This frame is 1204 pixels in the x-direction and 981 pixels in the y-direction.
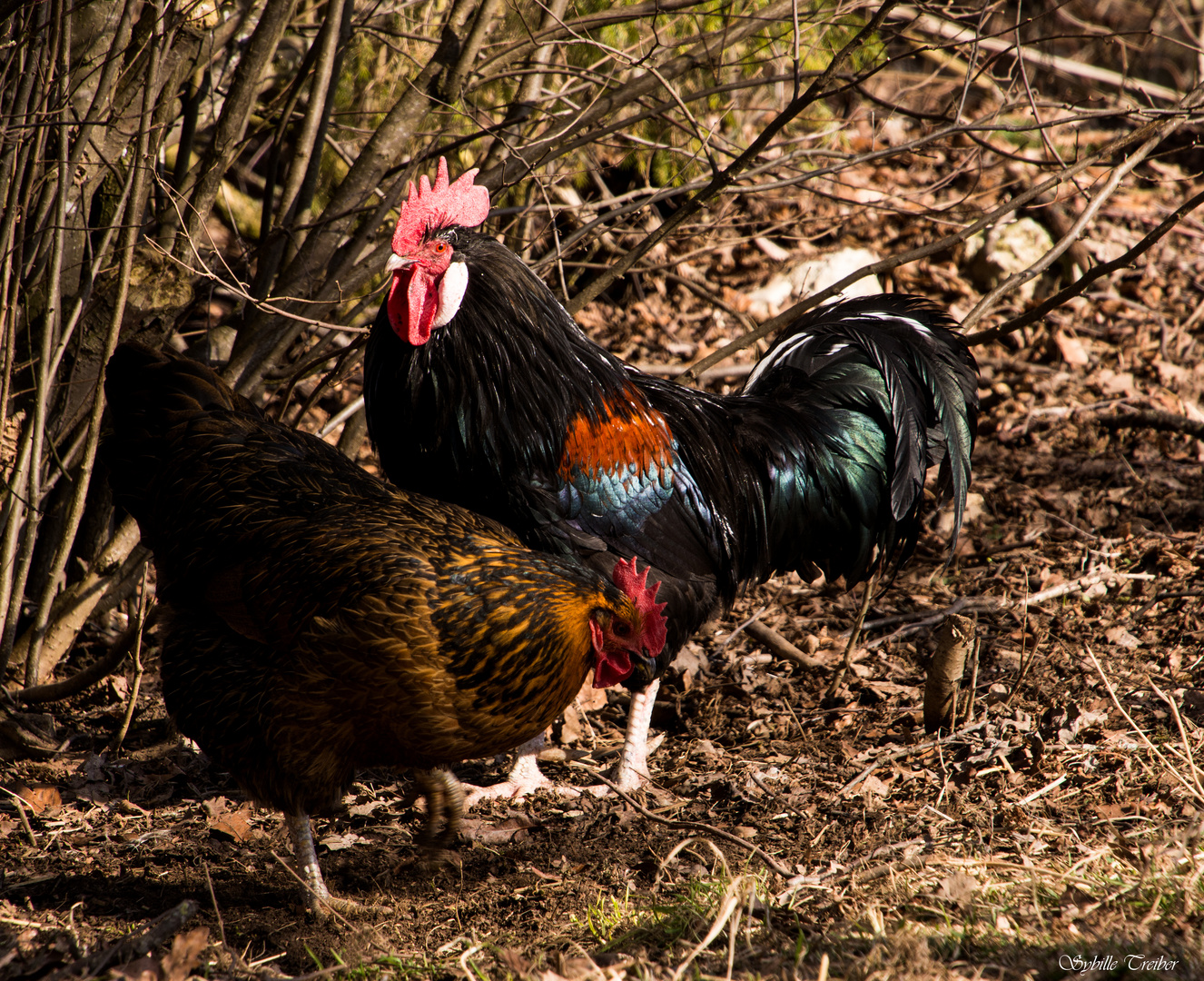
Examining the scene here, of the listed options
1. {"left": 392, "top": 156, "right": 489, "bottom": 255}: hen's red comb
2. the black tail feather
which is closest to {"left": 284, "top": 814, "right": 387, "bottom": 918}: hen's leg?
{"left": 392, "top": 156, "right": 489, "bottom": 255}: hen's red comb

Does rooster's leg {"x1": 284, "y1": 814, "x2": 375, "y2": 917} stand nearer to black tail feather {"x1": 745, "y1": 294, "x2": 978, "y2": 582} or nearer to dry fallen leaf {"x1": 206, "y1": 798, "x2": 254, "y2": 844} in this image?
dry fallen leaf {"x1": 206, "y1": 798, "x2": 254, "y2": 844}

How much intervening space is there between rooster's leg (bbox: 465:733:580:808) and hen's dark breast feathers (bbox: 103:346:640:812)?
1207mm

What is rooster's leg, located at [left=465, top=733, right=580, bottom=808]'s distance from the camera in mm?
4703

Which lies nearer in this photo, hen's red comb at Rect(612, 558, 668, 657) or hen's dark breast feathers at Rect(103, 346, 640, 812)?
hen's dark breast feathers at Rect(103, 346, 640, 812)

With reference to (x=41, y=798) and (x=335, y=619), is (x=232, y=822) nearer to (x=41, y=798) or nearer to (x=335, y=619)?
(x=41, y=798)

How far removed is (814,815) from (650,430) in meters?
1.84

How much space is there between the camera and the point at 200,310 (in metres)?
6.86

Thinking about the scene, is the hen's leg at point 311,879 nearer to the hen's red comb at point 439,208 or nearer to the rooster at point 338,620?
the rooster at point 338,620

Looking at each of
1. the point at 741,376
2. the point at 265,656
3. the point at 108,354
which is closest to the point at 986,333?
the point at 741,376

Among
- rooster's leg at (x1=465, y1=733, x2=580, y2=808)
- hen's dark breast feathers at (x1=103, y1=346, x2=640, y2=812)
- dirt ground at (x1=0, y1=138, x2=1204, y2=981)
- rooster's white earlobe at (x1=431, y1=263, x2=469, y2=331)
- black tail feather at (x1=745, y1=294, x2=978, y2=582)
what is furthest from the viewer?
black tail feather at (x1=745, y1=294, x2=978, y2=582)

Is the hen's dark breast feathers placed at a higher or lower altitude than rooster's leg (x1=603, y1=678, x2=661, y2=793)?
higher

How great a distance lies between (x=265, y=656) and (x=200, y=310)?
4070 millimetres

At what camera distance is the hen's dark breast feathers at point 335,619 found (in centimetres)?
331

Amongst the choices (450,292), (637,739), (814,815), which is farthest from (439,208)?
(814,815)
